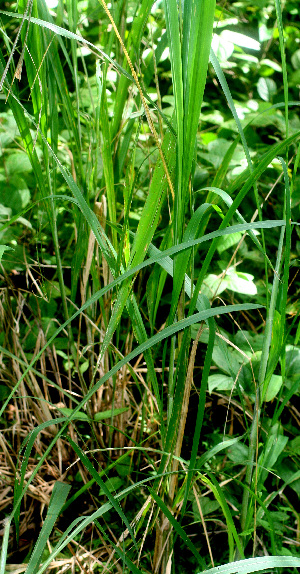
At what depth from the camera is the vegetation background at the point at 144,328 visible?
1.67 feet

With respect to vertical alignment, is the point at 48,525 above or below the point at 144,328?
below

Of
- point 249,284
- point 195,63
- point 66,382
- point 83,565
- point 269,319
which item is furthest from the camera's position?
point 66,382

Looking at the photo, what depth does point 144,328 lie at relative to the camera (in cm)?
60

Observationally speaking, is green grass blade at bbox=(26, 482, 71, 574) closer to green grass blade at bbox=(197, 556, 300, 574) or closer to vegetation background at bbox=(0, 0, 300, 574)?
vegetation background at bbox=(0, 0, 300, 574)

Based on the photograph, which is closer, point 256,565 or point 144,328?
point 256,565

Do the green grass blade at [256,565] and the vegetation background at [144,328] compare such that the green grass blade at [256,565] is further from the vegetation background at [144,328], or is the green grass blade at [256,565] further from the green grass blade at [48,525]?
the green grass blade at [48,525]

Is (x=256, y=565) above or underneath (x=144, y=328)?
underneath

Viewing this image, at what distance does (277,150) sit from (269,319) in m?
0.21

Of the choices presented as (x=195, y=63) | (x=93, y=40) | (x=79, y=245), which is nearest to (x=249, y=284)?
(x=79, y=245)

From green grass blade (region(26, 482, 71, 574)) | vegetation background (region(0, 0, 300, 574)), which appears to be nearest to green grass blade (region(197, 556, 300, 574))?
vegetation background (region(0, 0, 300, 574))

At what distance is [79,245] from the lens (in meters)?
0.66

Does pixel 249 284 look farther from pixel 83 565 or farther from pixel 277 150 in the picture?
pixel 83 565

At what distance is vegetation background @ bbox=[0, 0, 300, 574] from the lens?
1.67ft

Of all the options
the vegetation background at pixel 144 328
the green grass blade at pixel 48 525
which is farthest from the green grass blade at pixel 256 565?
the green grass blade at pixel 48 525
